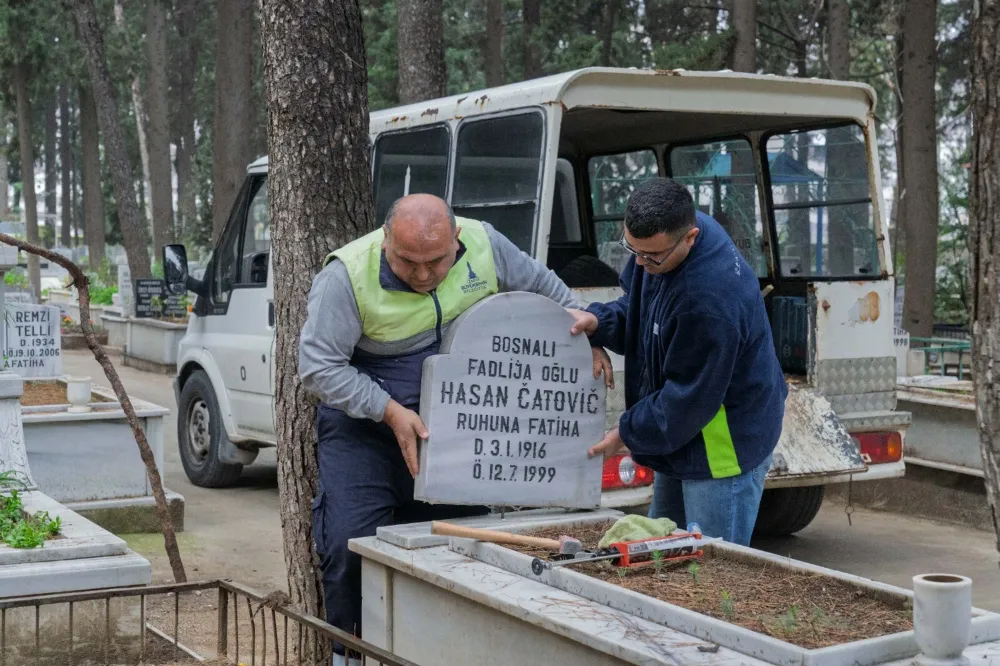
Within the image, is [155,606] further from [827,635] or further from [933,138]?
[933,138]

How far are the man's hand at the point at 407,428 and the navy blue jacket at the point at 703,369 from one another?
2.04 feet

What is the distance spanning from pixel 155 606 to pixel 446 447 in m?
3.04

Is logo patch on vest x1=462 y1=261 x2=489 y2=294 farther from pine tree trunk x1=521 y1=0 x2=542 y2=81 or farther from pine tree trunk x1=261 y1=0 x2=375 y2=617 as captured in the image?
pine tree trunk x1=521 y1=0 x2=542 y2=81

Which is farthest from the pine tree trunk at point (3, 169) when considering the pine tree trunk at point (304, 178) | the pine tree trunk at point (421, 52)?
the pine tree trunk at point (304, 178)

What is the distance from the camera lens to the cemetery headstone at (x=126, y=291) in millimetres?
20786

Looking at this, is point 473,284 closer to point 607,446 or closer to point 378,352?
point 378,352

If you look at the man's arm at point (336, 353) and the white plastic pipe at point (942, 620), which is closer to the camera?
the white plastic pipe at point (942, 620)

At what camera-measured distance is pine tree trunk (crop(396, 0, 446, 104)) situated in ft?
38.8

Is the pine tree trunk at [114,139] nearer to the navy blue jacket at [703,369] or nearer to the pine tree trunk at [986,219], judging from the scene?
the navy blue jacket at [703,369]

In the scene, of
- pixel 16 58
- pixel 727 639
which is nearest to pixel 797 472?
pixel 727 639

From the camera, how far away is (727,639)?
264 cm

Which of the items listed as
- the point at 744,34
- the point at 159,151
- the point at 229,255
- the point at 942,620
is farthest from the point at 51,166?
the point at 942,620

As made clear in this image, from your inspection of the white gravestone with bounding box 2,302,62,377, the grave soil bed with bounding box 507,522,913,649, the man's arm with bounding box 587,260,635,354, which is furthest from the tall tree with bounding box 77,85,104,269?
the grave soil bed with bounding box 507,522,913,649

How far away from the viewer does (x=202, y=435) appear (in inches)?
377
